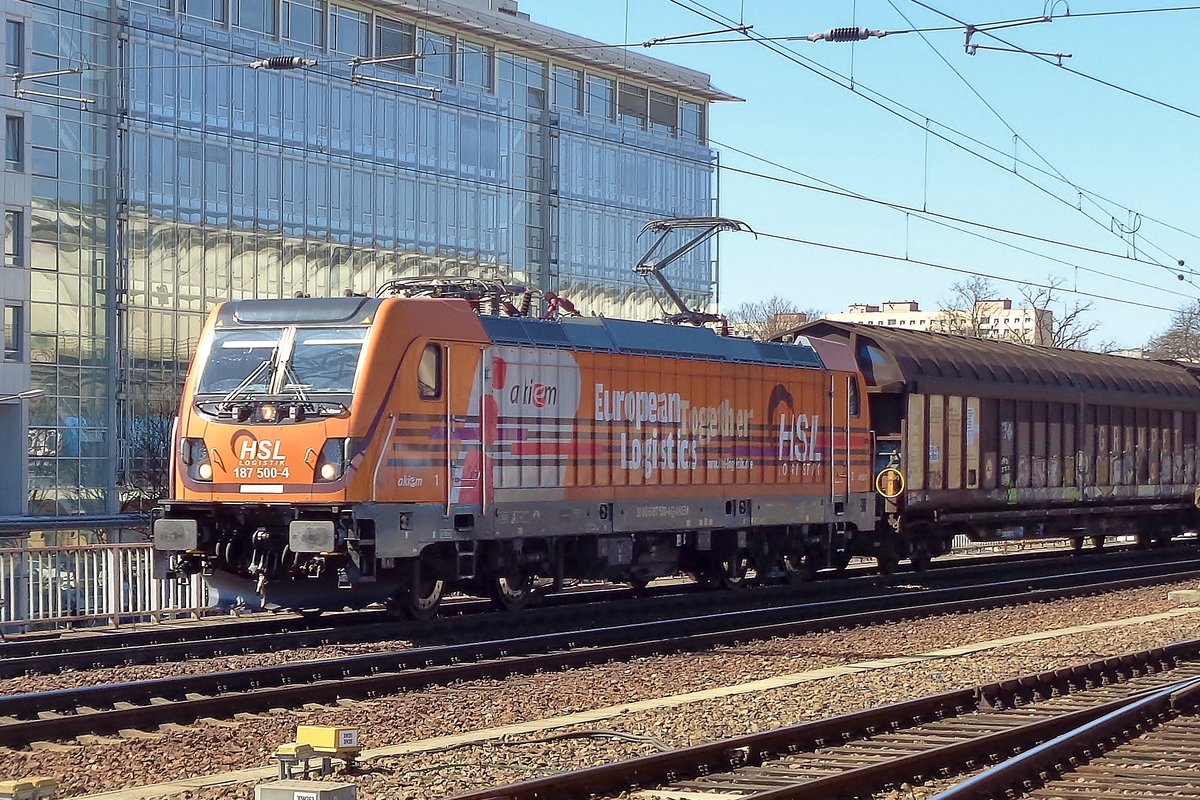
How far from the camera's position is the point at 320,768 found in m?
10.2

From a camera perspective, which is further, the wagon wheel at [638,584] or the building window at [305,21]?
the building window at [305,21]

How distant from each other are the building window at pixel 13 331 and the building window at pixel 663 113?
114 feet

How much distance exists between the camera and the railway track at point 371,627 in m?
15.8

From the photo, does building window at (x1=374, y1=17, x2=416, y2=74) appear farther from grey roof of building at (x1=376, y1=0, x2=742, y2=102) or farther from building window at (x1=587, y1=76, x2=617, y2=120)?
building window at (x1=587, y1=76, x2=617, y2=120)

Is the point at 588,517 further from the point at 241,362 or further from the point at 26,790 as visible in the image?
the point at 26,790

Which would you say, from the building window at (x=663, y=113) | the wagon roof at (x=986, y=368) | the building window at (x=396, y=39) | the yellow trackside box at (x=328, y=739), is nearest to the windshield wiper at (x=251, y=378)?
the yellow trackside box at (x=328, y=739)

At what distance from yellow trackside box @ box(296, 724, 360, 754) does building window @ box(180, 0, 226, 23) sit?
170ft

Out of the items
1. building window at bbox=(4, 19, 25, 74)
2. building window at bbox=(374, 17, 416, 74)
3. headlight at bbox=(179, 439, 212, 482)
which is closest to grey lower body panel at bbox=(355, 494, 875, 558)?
headlight at bbox=(179, 439, 212, 482)

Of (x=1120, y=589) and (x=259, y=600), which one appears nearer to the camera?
(x=259, y=600)

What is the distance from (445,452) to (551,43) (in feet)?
179

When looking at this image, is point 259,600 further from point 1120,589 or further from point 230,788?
point 1120,589

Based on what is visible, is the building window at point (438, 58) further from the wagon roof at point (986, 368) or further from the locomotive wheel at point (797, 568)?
the locomotive wheel at point (797, 568)

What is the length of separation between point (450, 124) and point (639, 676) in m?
54.7

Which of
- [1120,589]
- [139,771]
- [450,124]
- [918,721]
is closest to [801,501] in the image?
[1120,589]
